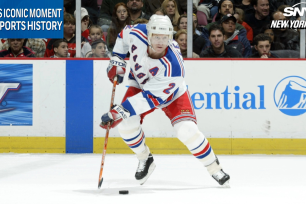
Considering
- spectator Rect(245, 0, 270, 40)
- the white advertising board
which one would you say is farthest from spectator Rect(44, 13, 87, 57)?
spectator Rect(245, 0, 270, 40)

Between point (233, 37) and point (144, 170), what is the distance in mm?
Answer: 1986

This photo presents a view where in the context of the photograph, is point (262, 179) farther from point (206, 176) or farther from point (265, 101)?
point (265, 101)

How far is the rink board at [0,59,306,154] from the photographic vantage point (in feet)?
16.1

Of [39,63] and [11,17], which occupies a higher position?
[11,17]

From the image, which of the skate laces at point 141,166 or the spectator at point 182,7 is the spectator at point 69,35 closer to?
the spectator at point 182,7

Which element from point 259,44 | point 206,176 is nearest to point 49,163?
point 206,176

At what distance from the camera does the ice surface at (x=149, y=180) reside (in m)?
2.94

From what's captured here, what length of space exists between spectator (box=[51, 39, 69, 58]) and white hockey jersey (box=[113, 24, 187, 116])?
1.73 meters

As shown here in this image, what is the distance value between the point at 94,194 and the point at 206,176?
1.02m

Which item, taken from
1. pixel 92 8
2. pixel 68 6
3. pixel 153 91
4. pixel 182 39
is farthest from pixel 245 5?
pixel 153 91

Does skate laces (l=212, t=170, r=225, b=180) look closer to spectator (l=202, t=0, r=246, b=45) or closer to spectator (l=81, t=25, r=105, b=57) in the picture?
spectator (l=202, t=0, r=246, b=45)

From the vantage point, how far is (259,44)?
4.96 meters

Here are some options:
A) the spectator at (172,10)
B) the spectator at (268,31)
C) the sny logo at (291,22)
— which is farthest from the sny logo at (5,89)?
the sny logo at (291,22)

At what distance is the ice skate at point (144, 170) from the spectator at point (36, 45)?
194 centimetres
